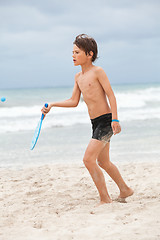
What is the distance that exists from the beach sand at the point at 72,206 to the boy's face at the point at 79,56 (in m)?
1.53

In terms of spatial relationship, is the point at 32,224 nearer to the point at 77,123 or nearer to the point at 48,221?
the point at 48,221

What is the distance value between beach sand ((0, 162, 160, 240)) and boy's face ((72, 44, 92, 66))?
5.03ft

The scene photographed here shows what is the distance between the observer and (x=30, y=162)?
20.8 feet

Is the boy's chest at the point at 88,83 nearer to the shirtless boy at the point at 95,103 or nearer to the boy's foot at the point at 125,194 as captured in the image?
the shirtless boy at the point at 95,103

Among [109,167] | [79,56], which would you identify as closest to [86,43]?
[79,56]

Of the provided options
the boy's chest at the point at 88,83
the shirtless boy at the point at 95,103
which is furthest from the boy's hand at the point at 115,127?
the boy's chest at the point at 88,83

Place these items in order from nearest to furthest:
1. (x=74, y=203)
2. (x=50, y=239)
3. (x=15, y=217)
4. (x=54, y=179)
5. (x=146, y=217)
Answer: (x=50, y=239), (x=146, y=217), (x=15, y=217), (x=74, y=203), (x=54, y=179)

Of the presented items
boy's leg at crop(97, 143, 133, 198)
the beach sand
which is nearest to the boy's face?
boy's leg at crop(97, 143, 133, 198)

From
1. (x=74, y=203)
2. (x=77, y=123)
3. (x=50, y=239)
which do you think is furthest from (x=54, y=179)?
(x=77, y=123)

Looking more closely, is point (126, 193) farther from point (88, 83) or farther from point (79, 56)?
point (79, 56)

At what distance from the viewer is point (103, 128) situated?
11.7ft

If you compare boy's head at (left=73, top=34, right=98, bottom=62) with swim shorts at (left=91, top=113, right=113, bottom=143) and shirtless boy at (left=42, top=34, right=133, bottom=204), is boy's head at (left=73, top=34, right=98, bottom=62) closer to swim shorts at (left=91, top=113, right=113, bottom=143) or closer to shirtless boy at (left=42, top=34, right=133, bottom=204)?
shirtless boy at (left=42, top=34, right=133, bottom=204)

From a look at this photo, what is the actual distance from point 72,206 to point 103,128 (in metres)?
0.93

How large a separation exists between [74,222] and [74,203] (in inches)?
33.8
